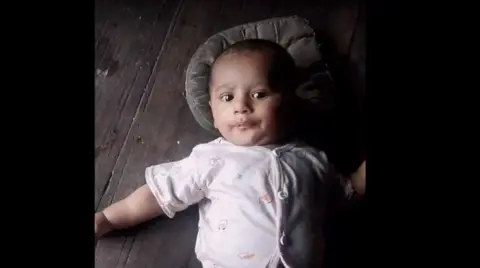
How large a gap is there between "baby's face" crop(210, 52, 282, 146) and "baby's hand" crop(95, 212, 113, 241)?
0.12 m

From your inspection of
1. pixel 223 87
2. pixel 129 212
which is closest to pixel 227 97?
pixel 223 87

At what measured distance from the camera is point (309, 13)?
A: 56 centimetres

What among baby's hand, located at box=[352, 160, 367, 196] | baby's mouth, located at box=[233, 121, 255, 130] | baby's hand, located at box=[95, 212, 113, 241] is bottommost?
baby's hand, located at box=[95, 212, 113, 241]

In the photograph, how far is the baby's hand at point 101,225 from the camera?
1.68ft

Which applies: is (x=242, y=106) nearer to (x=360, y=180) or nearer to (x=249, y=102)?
(x=249, y=102)

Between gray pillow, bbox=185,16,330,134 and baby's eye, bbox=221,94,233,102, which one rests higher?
gray pillow, bbox=185,16,330,134

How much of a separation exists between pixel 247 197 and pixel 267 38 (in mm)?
137

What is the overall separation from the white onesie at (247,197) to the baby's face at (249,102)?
0.01m

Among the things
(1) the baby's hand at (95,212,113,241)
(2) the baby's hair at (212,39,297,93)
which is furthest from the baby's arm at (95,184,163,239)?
(2) the baby's hair at (212,39,297,93)

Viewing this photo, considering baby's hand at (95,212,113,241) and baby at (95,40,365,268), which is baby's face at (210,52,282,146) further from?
baby's hand at (95,212,113,241)

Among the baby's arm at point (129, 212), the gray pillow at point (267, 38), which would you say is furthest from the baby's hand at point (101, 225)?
the gray pillow at point (267, 38)

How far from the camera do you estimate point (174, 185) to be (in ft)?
1.74

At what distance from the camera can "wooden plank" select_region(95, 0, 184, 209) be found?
0.52 metres
